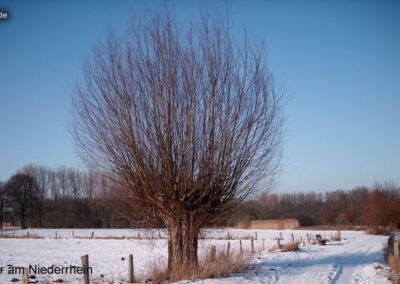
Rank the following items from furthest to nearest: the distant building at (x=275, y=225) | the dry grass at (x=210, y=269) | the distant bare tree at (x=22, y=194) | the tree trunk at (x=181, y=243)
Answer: the distant bare tree at (x=22, y=194) → the distant building at (x=275, y=225) → the tree trunk at (x=181, y=243) → the dry grass at (x=210, y=269)

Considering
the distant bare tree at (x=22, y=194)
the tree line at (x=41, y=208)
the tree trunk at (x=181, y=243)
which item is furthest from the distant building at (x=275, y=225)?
the tree trunk at (x=181, y=243)

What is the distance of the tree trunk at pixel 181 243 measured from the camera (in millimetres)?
12406

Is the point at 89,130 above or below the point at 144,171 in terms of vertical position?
above

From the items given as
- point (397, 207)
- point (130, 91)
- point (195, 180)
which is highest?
point (130, 91)

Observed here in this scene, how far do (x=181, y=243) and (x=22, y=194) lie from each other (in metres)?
74.1

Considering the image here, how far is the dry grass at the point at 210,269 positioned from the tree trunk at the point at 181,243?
0.93ft

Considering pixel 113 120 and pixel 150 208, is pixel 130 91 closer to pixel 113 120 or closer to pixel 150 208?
pixel 113 120

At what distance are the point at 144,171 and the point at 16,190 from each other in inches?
2874

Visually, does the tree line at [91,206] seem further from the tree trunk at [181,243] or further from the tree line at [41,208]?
the tree trunk at [181,243]

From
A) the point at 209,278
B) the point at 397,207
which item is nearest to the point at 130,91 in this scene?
the point at 209,278

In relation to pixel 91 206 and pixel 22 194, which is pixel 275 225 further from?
pixel 22 194

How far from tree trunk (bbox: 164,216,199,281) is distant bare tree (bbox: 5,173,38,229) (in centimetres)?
7101

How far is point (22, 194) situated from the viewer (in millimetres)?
77812

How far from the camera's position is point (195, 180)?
41.3 ft
